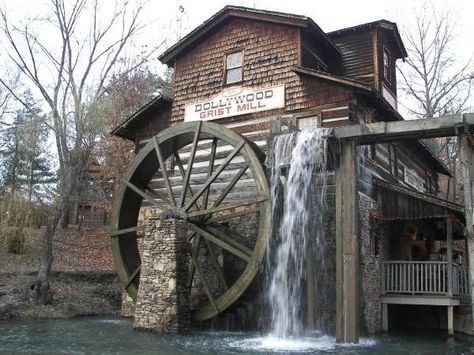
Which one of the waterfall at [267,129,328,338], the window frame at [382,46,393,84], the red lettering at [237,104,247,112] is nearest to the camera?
the waterfall at [267,129,328,338]

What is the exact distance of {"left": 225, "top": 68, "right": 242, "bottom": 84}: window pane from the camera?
13.7 m

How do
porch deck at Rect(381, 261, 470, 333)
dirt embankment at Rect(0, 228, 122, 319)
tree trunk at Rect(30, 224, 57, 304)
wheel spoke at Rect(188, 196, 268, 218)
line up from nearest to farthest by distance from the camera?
wheel spoke at Rect(188, 196, 268, 218), porch deck at Rect(381, 261, 470, 333), dirt embankment at Rect(0, 228, 122, 319), tree trunk at Rect(30, 224, 57, 304)

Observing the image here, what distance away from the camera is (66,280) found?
15727 millimetres

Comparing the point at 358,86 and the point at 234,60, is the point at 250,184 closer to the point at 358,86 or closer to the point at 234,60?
the point at 234,60

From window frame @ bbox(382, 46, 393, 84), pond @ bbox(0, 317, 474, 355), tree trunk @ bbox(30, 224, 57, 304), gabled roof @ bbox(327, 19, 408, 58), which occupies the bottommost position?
pond @ bbox(0, 317, 474, 355)

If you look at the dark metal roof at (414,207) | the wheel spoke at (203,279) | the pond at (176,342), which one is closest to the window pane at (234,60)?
the dark metal roof at (414,207)

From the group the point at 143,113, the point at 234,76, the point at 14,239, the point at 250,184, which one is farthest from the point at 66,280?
the point at 234,76

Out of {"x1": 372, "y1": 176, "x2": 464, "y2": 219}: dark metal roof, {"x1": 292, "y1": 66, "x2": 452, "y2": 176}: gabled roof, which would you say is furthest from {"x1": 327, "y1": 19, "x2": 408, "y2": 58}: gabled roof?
{"x1": 372, "y1": 176, "x2": 464, "y2": 219}: dark metal roof

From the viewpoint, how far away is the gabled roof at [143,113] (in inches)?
579

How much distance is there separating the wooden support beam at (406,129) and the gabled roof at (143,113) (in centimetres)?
671

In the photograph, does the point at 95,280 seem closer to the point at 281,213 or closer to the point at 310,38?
the point at 281,213

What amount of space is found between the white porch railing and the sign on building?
15.2 feet

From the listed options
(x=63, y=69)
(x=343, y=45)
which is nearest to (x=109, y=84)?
(x=63, y=69)

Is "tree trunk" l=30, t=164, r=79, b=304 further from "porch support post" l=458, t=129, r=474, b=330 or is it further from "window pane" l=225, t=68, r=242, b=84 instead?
"porch support post" l=458, t=129, r=474, b=330
